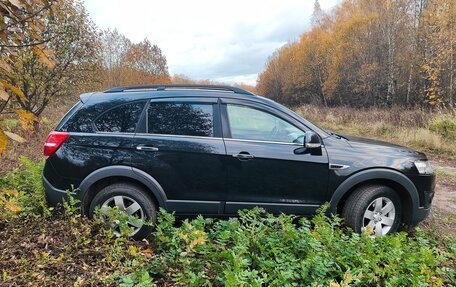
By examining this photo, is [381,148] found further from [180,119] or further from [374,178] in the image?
[180,119]

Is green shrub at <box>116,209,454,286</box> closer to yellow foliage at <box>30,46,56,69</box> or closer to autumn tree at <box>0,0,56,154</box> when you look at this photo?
autumn tree at <box>0,0,56,154</box>

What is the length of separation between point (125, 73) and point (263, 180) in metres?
29.3

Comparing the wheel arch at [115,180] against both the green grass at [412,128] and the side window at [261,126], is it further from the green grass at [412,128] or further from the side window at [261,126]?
the green grass at [412,128]

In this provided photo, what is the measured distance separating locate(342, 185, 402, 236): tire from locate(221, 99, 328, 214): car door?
382 millimetres

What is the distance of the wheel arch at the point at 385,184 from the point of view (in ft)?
12.2

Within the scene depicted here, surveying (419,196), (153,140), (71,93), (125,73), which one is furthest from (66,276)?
(125,73)

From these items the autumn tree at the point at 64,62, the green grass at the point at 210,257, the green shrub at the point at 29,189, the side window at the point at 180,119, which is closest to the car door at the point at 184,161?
the side window at the point at 180,119

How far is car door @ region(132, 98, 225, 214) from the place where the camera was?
3.62 m

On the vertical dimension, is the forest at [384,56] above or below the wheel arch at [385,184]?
above

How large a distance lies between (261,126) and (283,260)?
5.55 feet

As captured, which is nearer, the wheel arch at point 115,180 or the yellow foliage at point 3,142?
the yellow foliage at point 3,142

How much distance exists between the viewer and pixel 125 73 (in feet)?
99.1

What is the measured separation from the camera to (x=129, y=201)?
3621 mm

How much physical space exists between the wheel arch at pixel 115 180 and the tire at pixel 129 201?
0.27 feet
